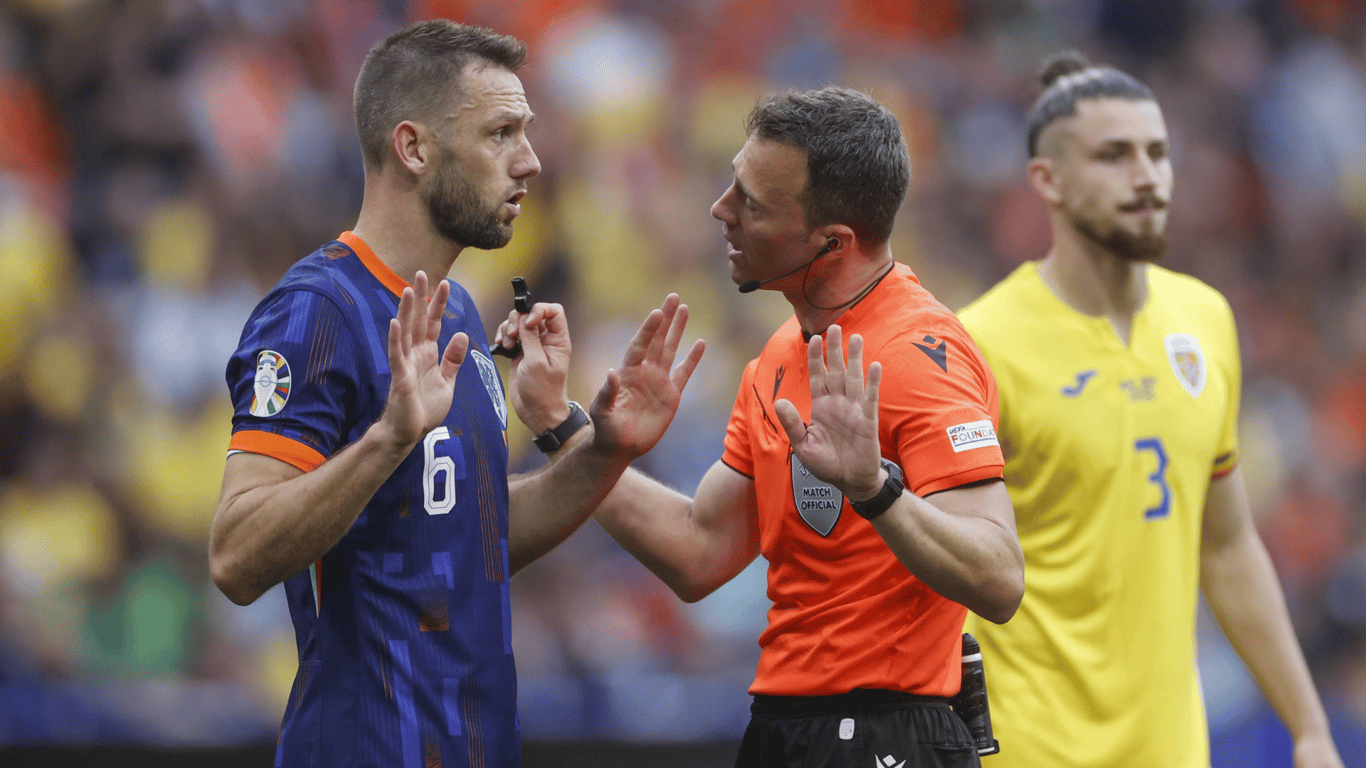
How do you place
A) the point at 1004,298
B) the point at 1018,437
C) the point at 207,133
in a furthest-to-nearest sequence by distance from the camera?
the point at 207,133
the point at 1004,298
the point at 1018,437

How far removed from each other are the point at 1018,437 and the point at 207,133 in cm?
639

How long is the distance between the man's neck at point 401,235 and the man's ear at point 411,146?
8 centimetres

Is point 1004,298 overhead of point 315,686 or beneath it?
overhead

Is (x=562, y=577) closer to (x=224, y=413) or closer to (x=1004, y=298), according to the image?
(x=224, y=413)

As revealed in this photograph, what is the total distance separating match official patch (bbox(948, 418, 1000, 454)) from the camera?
2.80m

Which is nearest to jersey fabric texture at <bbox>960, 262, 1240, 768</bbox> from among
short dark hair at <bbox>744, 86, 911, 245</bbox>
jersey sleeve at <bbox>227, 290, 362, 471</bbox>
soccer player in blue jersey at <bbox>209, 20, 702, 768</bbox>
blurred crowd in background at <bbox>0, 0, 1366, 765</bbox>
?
short dark hair at <bbox>744, 86, 911, 245</bbox>

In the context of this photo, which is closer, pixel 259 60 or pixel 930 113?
pixel 259 60

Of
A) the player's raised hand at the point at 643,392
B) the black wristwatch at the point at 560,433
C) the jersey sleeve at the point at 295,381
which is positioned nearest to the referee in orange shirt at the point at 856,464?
the player's raised hand at the point at 643,392

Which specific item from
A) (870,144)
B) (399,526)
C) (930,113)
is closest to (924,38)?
(930,113)

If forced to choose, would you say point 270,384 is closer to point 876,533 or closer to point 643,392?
point 643,392

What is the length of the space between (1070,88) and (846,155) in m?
1.51

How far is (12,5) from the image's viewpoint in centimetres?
877

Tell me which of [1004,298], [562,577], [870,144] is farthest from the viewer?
[562,577]

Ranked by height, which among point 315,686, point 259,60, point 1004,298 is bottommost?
point 315,686
